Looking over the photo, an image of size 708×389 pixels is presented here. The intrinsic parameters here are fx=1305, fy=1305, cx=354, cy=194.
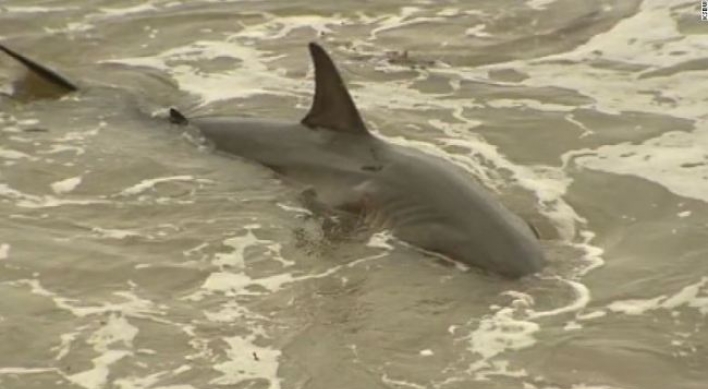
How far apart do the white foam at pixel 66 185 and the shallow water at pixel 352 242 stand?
21 millimetres

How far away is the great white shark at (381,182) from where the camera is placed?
6.21 m

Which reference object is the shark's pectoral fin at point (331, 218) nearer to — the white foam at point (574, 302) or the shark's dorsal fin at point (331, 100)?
the shark's dorsal fin at point (331, 100)

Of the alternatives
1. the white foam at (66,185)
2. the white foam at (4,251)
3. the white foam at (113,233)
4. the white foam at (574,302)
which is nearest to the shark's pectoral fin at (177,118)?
the white foam at (66,185)

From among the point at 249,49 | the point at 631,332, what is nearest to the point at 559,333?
the point at 631,332

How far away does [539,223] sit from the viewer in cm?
673

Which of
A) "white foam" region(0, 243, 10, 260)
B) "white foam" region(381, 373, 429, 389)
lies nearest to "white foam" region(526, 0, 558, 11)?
"white foam" region(0, 243, 10, 260)

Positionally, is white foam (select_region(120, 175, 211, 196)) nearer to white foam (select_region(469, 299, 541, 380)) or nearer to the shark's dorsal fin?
the shark's dorsal fin

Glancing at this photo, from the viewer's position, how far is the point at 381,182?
22.1 feet

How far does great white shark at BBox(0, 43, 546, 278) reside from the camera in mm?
6211

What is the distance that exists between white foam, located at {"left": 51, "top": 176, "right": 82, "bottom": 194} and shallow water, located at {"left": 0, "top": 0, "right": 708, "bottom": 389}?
0.02 m

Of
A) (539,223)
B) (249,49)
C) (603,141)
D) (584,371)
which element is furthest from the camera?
(249,49)

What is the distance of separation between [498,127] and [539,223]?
158cm

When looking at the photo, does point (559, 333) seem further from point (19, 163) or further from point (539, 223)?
point (19, 163)

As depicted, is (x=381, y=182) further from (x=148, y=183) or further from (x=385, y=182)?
(x=148, y=183)
